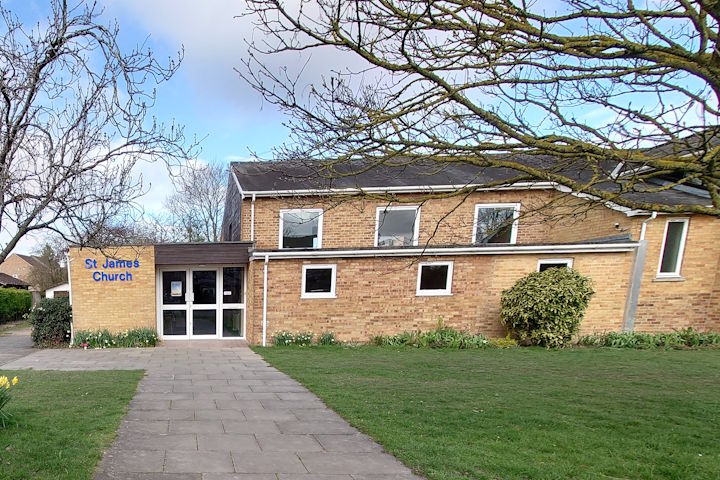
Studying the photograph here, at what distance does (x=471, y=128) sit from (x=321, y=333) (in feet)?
26.5

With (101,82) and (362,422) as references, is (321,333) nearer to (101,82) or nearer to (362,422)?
(362,422)

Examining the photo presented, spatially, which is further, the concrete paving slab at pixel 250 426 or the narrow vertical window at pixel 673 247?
the narrow vertical window at pixel 673 247

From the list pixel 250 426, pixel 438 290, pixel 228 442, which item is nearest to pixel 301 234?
pixel 438 290

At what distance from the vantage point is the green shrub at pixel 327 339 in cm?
1063

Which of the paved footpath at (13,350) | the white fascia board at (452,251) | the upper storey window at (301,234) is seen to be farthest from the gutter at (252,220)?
the paved footpath at (13,350)

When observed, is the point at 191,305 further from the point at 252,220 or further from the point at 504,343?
the point at 504,343

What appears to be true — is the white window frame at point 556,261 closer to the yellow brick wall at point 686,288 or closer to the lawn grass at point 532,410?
the yellow brick wall at point 686,288

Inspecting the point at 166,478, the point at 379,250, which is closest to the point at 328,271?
the point at 379,250

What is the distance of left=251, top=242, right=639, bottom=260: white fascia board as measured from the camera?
1064 cm

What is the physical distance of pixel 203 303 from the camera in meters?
11.7

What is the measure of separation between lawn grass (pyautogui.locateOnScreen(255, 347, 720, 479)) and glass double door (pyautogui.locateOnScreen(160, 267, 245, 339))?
145 inches

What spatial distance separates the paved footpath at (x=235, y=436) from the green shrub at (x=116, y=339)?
4.26m

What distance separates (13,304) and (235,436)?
23990 millimetres

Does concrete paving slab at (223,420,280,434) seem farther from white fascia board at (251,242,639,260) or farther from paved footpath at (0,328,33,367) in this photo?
paved footpath at (0,328,33,367)
